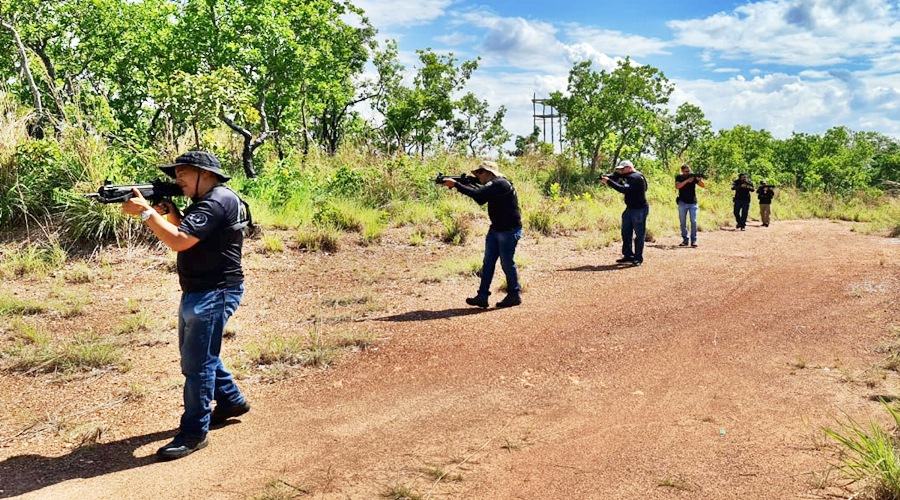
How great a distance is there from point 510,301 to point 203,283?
430 centimetres

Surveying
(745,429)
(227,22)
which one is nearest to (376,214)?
(227,22)

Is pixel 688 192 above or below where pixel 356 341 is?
above

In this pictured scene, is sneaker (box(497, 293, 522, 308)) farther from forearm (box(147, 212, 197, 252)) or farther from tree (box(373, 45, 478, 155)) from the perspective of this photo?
tree (box(373, 45, 478, 155))

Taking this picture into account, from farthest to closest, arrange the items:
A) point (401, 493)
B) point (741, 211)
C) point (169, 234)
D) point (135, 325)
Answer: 1. point (741, 211)
2. point (135, 325)
3. point (169, 234)
4. point (401, 493)

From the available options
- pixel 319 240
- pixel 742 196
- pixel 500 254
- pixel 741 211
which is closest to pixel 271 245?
pixel 319 240

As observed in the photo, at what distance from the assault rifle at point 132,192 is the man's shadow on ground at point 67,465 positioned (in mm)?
1660

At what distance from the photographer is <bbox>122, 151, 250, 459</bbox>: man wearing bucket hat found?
12.8ft

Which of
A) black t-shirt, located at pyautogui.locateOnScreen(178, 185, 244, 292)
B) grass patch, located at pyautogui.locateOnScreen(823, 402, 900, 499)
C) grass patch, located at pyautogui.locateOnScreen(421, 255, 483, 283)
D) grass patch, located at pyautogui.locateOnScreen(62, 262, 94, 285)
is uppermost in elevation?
black t-shirt, located at pyautogui.locateOnScreen(178, 185, 244, 292)

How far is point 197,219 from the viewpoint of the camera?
147 inches

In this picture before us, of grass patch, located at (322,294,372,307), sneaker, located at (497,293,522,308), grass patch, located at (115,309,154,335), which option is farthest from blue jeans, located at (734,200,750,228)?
grass patch, located at (115,309,154,335)

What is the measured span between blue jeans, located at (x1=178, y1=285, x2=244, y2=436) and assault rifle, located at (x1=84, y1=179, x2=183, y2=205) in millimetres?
690

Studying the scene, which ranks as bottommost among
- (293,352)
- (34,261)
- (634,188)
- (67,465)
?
(67,465)

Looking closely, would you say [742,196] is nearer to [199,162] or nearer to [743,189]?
[743,189]

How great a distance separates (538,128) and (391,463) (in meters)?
40.5
